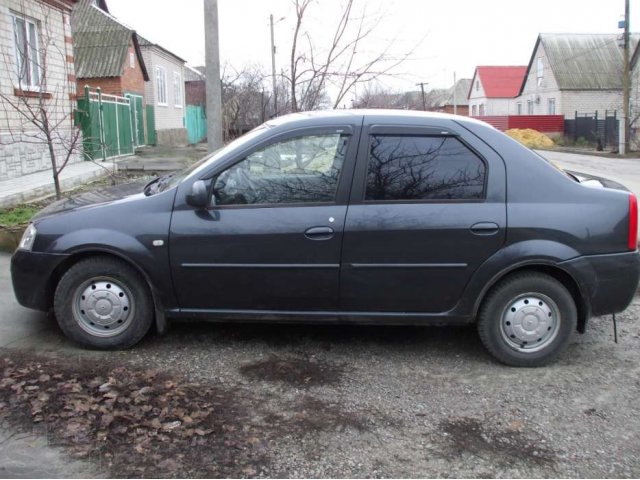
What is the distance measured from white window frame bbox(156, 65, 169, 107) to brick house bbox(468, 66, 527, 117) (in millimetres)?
39298

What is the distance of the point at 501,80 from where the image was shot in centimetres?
6506

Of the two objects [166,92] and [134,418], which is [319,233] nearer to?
[134,418]

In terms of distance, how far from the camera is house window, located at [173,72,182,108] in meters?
35.1

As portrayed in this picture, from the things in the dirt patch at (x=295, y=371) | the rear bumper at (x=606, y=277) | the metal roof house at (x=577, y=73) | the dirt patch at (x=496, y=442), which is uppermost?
the metal roof house at (x=577, y=73)

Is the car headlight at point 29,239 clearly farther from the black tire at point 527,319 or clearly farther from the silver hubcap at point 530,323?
the silver hubcap at point 530,323

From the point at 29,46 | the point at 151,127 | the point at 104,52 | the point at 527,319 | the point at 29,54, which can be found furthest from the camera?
the point at 151,127

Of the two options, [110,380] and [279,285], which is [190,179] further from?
[110,380]

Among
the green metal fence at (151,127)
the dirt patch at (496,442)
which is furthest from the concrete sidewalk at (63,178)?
the green metal fence at (151,127)

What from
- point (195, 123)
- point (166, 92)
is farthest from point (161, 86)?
point (195, 123)

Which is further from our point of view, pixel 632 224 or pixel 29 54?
pixel 29 54

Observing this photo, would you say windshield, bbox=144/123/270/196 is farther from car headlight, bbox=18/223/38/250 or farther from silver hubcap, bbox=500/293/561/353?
silver hubcap, bbox=500/293/561/353

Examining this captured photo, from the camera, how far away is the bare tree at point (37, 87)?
11.6 metres

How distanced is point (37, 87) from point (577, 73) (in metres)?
43.3

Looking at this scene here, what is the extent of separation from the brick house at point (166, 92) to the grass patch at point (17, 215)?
814 inches
